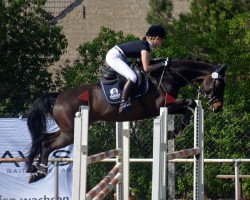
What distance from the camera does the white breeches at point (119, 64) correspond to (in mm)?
9664

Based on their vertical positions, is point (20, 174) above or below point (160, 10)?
below

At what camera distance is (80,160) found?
6.84 metres

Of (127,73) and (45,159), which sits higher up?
(127,73)

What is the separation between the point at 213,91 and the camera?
991cm

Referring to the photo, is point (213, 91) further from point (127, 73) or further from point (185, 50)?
point (185, 50)

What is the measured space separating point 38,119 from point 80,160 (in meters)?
3.70

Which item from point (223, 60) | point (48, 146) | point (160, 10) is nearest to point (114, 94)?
point (48, 146)

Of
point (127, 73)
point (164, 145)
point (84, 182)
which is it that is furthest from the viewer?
point (127, 73)

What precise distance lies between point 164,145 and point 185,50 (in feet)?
28.2

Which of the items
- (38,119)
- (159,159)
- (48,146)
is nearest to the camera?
(159,159)

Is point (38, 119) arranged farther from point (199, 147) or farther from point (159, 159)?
point (159, 159)

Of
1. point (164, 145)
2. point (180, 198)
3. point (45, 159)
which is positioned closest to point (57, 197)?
point (45, 159)

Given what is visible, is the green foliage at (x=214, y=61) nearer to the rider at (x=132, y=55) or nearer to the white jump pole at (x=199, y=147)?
the rider at (x=132, y=55)

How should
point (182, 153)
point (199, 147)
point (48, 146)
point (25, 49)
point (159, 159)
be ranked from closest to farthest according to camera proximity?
point (159, 159), point (182, 153), point (199, 147), point (48, 146), point (25, 49)
